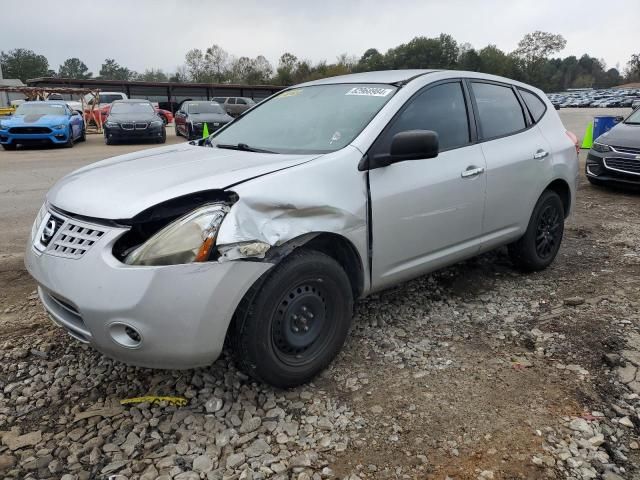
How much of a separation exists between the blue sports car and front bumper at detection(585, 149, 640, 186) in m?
13.9

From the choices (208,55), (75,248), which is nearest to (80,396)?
(75,248)

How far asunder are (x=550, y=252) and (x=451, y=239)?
1.61m

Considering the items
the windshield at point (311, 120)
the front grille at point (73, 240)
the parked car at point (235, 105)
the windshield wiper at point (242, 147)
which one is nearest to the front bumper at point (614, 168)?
the windshield at point (311, 120)

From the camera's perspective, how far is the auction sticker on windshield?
3377 millimetres

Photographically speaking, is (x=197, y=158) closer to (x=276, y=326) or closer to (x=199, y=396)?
(x=276, y=326)

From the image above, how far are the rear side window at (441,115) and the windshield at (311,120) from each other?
18 cm

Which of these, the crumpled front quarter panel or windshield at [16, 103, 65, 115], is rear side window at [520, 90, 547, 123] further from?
windshield at [16, 103, 65, 115]

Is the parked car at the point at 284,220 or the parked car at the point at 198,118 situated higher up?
the parked car at the point at 198,118

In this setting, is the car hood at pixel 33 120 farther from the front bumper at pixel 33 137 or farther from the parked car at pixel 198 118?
the parked car at pixel 198 118

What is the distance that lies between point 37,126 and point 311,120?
14188mm

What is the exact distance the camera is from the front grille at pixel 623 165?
7996mm

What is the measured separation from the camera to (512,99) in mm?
4320

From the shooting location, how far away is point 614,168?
27.1 ft

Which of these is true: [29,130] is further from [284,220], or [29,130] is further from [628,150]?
[284,220]
